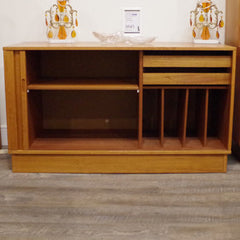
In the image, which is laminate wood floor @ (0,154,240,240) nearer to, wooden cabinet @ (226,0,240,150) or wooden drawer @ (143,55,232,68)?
wooden cabinet @ (226,0,240,150)

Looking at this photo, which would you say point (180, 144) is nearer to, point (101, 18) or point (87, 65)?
point (87, 65)

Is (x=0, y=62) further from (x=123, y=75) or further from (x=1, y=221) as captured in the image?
(x=1, y=221)

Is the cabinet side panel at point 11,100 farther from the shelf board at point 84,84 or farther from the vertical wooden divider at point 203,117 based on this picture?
the vertical wooden divider at point 203,117

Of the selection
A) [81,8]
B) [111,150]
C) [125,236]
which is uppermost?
[81,8]

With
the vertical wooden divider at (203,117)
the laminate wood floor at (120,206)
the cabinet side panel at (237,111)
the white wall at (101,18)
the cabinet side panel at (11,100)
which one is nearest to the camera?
the laminate wood floor at (120,206)

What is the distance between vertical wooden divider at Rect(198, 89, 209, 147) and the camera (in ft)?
6.70

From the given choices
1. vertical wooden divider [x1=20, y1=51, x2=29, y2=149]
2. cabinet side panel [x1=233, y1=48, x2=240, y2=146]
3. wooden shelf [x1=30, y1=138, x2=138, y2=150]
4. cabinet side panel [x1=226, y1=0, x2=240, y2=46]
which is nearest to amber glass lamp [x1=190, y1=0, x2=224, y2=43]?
cabinet side panel [x1=226, y1=0, x2=240, y2=46]

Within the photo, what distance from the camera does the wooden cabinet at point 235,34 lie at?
6.90 ft

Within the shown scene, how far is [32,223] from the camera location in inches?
60.9

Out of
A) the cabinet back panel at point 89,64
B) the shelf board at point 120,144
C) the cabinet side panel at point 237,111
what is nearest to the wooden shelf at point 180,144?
the shelf board at point 120,144

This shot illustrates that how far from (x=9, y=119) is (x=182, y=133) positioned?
0.88m

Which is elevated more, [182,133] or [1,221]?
[182,133]

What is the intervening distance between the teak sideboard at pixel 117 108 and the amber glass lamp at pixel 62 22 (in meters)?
0.13

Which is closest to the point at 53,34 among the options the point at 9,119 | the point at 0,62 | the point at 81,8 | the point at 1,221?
the point at 81,8
